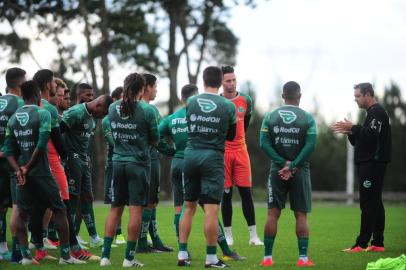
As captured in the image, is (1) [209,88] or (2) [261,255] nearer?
(1) [209,88]

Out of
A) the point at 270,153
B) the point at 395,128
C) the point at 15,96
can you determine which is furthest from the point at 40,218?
the point at 395,128

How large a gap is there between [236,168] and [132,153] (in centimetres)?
353

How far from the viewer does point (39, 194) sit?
35.0 feet

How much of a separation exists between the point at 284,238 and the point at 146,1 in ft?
77.4

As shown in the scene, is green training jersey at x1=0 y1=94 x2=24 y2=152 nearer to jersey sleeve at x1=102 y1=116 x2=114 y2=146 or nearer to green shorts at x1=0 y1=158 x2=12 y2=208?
green shorts at x1=0 y1=158 x2=12 y2=208

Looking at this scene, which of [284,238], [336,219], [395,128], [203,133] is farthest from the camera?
[395,128]

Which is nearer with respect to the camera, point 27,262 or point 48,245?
point 27,262

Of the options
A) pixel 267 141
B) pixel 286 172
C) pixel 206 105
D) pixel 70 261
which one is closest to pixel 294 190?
pixel 286 172

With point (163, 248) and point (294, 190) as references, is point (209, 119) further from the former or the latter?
point (163, 248)

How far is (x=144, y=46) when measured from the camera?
37.9m

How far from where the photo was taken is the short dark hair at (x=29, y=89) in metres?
10.6

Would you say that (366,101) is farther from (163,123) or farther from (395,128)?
(395,128)

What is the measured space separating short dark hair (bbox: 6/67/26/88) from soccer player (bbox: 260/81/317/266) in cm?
355

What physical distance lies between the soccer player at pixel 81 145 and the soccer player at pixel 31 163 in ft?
4.09
